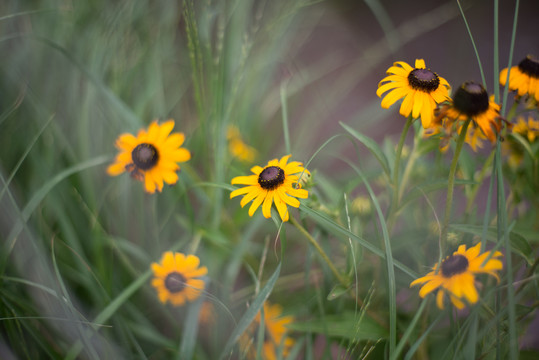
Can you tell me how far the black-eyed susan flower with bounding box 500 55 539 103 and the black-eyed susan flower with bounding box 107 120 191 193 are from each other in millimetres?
532

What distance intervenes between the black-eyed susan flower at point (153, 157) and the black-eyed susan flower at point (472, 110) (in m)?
0.41

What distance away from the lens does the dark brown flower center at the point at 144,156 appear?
0.64 m

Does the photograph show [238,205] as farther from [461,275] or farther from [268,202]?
[461,275]

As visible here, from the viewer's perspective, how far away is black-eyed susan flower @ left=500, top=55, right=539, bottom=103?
560mm

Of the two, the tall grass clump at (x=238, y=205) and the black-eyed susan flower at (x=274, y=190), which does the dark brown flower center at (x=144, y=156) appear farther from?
the black-eyed susan flower at (x=274, y=190)

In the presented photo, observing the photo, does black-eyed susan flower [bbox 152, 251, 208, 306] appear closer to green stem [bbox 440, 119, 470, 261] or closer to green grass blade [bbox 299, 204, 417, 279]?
green grass blade [bbox 299, 204, 417, 279]

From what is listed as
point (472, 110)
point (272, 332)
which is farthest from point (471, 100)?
point (272, 332)

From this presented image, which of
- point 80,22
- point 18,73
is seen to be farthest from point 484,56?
point 18,73

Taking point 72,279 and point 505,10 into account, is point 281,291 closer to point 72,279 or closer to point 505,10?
point 72,279

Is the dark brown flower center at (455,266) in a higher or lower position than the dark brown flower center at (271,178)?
lower

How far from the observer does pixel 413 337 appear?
652 mm

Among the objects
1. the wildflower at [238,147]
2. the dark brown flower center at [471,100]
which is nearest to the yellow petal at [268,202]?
the dark brown flower center at [471,100]

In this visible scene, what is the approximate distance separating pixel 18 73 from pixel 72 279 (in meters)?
0.53

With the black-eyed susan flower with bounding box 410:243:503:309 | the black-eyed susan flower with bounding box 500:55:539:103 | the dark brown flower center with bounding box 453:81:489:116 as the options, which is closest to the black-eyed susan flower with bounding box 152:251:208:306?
the black-eyed susan flower with bounding box 410:243:503:309
